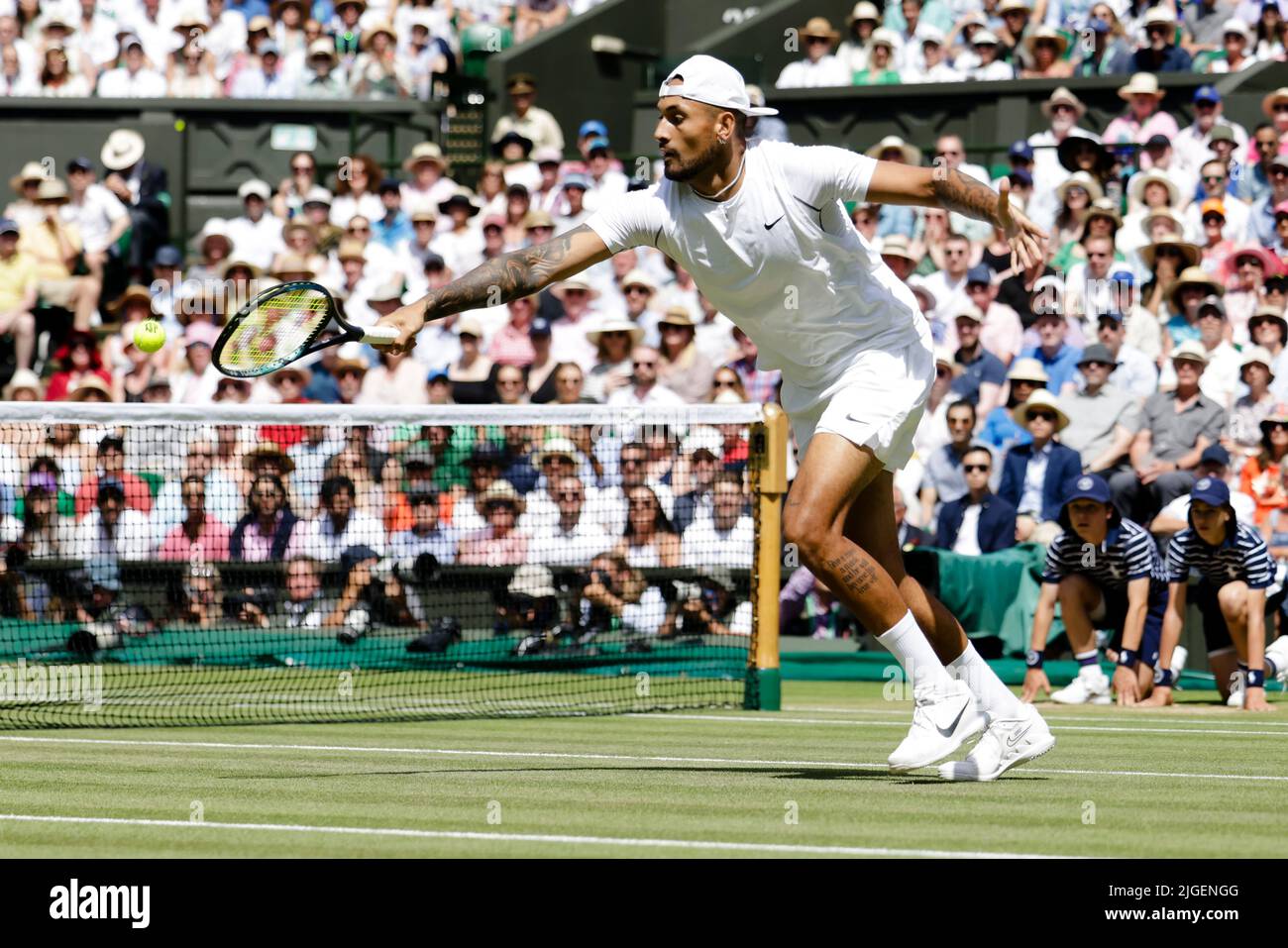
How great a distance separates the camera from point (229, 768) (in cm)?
882

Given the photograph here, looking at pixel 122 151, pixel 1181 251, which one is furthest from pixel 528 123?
pixel 1181 251

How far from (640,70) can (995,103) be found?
20.1 ft

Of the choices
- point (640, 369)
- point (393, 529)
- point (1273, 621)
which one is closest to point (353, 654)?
point (393, 529)

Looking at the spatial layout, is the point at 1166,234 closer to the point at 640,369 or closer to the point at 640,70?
the point at 640,369

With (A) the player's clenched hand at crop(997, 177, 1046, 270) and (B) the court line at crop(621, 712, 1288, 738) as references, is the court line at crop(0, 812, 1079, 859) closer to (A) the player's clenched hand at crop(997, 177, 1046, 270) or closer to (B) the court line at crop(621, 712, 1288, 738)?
(A) the player's clenched hand at crop(997, 177, 1046, 270)

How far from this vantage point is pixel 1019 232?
26.0 ft

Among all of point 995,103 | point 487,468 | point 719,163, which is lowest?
point 487,468

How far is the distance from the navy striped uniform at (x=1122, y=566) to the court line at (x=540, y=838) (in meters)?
7.74

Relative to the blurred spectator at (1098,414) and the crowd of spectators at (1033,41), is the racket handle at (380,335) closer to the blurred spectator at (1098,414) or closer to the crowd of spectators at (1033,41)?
the blurred spectator at (1098,414)

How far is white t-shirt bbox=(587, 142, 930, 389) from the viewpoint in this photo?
825 cm

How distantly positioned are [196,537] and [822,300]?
26.1 ft

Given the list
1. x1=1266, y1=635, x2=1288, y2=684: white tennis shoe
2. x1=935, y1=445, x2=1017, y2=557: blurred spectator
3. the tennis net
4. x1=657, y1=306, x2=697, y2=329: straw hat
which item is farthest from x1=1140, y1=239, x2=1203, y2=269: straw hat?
x1=1266, y1=635, x2=1288, y2=684: white tennis shoe

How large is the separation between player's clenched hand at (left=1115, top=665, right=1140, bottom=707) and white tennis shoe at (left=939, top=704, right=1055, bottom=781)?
16.8 feet

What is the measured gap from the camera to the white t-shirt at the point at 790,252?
27.1 ft
